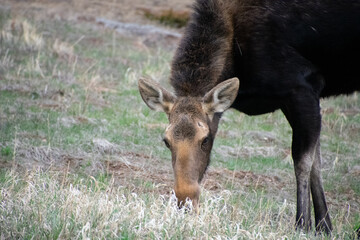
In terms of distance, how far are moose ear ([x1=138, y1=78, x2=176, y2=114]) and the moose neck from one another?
19 cm

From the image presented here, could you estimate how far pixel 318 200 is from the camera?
7.71 metres

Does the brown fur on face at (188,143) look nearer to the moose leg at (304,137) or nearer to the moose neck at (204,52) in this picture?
the moose neck at (204,52)

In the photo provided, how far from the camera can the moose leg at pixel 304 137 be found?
290 inches

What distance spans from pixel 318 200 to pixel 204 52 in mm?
2271

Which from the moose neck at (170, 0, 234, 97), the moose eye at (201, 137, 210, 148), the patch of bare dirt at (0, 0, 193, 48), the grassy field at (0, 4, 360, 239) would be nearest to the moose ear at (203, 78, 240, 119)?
the moose neck at (170, 0, 234, 97)

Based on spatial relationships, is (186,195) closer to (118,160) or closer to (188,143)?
(188,143)

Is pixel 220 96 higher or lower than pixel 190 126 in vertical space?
higher

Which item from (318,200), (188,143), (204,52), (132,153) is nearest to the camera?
(188,143)

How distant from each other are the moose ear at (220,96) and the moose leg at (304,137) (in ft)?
2.70

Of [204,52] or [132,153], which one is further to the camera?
[132,153]

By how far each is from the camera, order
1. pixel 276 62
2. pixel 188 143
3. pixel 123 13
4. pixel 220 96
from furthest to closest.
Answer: pixel 123 13 < pixel 276 62 < pixel 220 96 < pixel 188 143

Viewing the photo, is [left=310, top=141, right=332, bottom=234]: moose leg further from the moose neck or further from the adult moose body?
the moose neck

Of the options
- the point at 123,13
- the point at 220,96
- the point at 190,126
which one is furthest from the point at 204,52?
the point at 123,13

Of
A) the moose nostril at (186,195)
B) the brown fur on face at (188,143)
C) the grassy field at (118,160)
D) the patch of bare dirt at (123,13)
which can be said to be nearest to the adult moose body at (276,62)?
the brown fur on face at (188,143)
